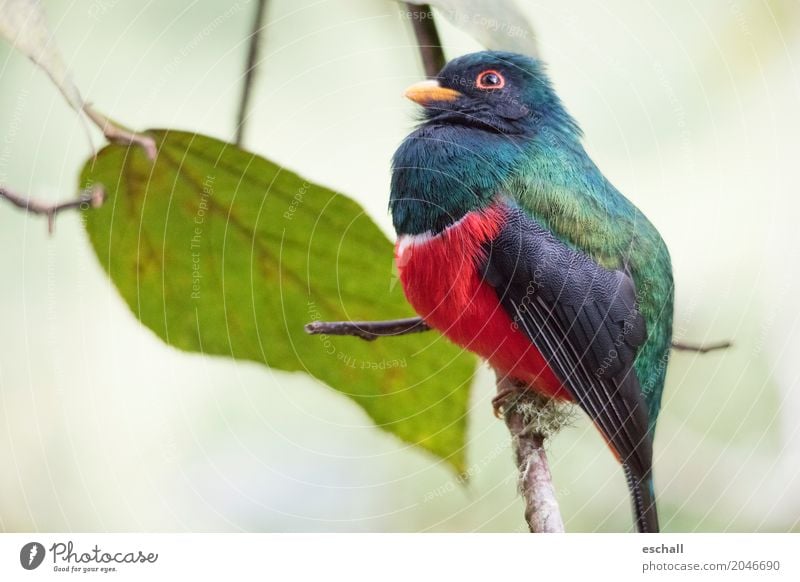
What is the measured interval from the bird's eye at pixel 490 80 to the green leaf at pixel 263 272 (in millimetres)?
172

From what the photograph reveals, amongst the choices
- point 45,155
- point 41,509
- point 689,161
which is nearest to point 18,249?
point 45,155

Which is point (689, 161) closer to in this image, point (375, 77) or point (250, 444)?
point (375, 77)

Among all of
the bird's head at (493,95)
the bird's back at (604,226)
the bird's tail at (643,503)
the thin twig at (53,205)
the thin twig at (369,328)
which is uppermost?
the bird's head at (493,95)

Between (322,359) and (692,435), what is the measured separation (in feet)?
1.36

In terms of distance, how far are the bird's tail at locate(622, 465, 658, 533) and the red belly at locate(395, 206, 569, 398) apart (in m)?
0.12

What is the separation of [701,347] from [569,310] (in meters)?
0.20

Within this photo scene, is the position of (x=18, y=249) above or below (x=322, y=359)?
above

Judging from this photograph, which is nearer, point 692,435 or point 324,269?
point 324,269

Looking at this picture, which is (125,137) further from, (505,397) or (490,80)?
(505,397)

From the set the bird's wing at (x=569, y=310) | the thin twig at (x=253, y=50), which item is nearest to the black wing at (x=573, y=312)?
the bird's wing at (x=569, y=310)

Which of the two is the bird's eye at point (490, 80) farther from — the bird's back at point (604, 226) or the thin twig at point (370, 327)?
the thin twig at point (370, 327)

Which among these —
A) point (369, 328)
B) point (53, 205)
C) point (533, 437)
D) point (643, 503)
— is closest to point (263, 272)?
point (369, 328)

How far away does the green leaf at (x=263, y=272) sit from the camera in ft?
2.80

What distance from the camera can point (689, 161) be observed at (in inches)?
38.0
